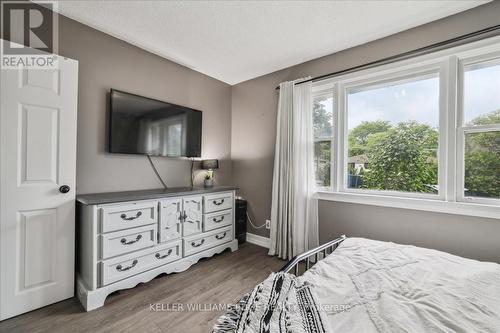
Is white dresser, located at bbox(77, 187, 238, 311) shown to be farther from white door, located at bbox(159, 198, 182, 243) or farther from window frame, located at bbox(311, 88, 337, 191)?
window frame, located at bbox(311, 88, 337, 191)

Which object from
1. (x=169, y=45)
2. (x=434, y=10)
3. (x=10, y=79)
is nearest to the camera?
(x=10, y=79)

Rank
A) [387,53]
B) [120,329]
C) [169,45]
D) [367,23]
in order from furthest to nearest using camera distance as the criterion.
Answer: [169,45] < [387,53] < [367,23] < [120,329]

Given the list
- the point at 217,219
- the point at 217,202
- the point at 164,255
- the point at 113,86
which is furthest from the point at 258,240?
the point at 113,86

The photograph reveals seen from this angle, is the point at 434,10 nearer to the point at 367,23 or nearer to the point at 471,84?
the point at 367,23

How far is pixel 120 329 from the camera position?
1.59m

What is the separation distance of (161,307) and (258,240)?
5.68 ft

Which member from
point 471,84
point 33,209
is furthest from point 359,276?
point 33,209

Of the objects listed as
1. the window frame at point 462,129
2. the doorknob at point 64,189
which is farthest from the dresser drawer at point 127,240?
the window frame at point 462,129

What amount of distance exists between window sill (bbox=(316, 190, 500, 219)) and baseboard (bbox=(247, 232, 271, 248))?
1.08 meters

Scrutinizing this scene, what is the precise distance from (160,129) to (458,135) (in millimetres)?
3075

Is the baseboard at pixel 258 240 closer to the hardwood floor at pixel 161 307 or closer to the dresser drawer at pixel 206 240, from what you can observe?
the dresser drawer at pixel 206 240

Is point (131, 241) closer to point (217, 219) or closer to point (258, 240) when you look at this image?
point (217, 219)

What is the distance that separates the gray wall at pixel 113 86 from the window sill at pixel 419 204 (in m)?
1.99

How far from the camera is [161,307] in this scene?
1.84 meters
